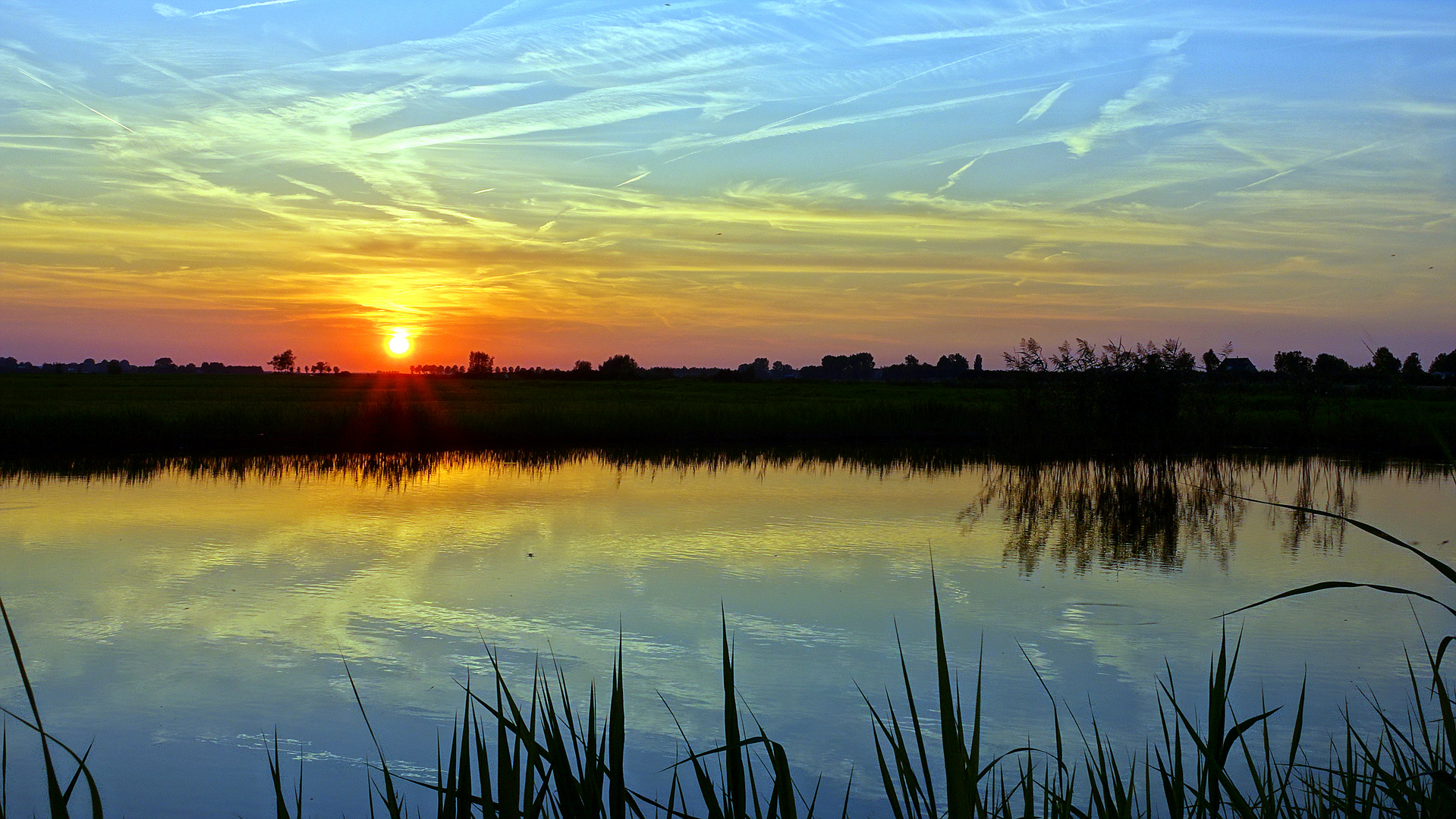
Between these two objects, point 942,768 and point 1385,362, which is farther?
point 942,768

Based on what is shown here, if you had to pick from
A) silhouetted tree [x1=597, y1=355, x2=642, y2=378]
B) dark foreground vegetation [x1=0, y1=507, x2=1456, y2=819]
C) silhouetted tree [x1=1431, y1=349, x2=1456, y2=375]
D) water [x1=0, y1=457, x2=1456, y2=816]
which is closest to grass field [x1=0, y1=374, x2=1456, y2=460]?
water [x1=0, y1=457, x2=1456, y2=816]

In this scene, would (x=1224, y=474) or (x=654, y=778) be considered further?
(x=1224, y=474)

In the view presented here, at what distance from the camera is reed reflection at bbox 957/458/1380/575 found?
27.8 ft

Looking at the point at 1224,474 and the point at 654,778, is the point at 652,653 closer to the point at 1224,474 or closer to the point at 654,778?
the point at 654,778

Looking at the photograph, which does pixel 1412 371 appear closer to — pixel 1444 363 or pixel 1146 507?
pixel 1444 363

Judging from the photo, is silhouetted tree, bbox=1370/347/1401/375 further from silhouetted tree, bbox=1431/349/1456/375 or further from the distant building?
the distant building

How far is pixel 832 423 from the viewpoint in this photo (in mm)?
21188

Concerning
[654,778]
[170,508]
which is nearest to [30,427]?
[170,508]

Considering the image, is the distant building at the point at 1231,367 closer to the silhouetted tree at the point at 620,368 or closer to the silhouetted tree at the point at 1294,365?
the silhouetted tree at the point at 1294,365

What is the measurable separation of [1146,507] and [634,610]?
288 inches

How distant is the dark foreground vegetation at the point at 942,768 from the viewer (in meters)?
1.50

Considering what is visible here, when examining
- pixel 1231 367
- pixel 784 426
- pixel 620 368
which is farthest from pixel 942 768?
pixel 620 368

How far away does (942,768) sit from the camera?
3.90m

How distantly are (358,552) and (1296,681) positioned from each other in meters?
6.36
